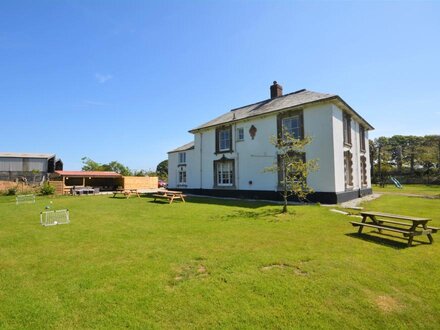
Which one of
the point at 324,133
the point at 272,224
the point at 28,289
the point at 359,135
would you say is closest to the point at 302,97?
the point at 324,133

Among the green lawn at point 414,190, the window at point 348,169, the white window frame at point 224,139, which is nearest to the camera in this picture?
the window at point 348,169

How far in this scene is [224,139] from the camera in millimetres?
23500

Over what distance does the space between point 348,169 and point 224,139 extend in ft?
35.0

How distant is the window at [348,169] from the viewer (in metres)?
18.3

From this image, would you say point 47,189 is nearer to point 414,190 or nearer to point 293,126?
point 293,126

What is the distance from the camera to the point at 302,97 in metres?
19.5

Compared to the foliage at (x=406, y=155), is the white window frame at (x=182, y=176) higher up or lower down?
lower down

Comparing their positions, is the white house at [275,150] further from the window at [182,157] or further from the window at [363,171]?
the window at [182,157]

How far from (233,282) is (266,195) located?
50.4ft

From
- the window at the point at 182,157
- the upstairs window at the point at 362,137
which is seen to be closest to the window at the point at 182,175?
the window at the point at 182,157

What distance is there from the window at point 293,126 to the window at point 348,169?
3.89 metres

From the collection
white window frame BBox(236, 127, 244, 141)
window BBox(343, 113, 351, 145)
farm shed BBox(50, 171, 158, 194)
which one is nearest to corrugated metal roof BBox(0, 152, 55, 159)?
farm shed BBox(50, 171, 158, 194)

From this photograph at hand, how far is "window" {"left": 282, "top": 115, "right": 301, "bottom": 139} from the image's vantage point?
59.3ft

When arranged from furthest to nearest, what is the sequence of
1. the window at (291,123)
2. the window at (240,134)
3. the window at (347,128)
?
the window at (240,134), the window at (347,128), the window at (291,123)
